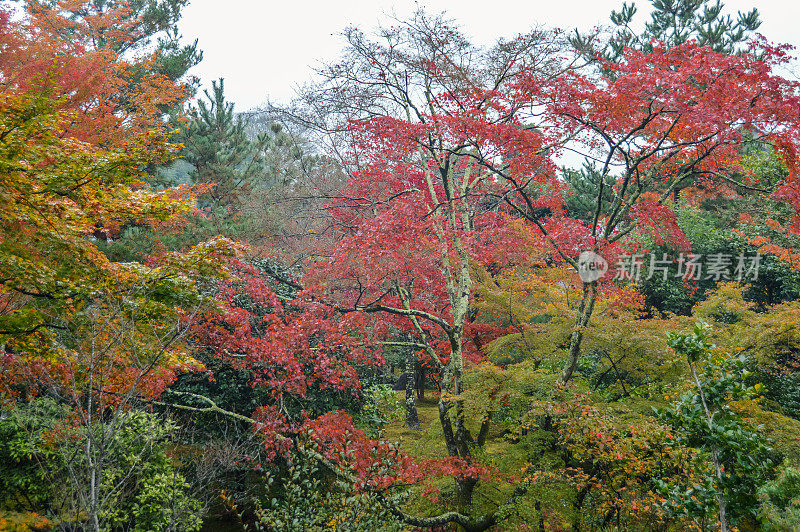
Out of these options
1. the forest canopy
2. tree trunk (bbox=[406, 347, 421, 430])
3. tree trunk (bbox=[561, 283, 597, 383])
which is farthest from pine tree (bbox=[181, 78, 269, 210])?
tree trunk (bbox=[561, 283, 597, 383])

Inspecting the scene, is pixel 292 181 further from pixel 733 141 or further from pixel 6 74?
pixel 733 141

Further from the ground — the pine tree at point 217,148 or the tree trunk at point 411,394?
the pine tree at point 217,148

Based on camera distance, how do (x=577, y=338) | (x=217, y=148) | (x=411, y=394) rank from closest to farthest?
(x=577, y=338), (x=411, y=394), (x=217, y=148)

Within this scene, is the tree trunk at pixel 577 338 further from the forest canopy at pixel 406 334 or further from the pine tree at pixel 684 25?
the pine tree at pixel 684 25

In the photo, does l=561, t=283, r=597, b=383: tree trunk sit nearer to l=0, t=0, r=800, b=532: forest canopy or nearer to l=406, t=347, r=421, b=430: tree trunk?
l=0, t=0, r=800, b=532: forest canopy

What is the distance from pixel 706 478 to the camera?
3672 mm

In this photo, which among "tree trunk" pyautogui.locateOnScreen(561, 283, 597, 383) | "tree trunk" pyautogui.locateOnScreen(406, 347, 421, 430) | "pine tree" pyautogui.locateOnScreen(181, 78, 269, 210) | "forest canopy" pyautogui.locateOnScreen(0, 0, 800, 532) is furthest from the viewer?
"pine tree" pyautogui.locateOnScreen(181, 78, 269, 210)

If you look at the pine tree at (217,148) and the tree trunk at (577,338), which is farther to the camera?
the pine tree at (217,148)

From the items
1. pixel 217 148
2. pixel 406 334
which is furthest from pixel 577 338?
pixel 217 148

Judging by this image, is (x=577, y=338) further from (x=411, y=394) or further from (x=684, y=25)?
(x=684, y=25)

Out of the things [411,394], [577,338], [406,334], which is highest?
[577,338]

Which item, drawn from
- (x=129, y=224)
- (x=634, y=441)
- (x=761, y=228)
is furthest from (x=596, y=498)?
(x=129, y=224)

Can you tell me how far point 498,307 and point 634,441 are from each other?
422cm

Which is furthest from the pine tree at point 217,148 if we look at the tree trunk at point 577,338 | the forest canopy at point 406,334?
the tree trunk at point 577,338
